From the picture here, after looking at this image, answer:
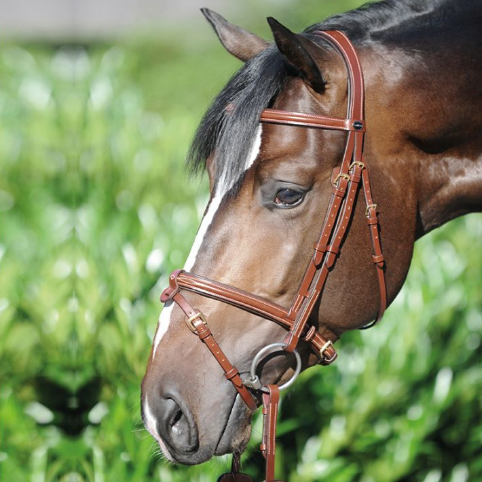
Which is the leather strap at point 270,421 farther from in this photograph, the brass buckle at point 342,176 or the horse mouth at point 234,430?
the brass buckle at point 342,176

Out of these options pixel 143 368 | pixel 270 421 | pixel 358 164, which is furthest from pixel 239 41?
pixel 143 368

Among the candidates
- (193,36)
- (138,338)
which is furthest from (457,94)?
(193,36)

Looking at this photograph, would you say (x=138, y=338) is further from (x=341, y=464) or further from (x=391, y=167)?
(x=391, y=167)

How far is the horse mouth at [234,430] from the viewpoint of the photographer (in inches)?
88.7

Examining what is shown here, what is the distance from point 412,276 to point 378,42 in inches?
106

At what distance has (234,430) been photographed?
2.26m

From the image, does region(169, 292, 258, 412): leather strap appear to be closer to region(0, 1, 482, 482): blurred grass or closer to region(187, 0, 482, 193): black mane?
region(187, 0, 482, 193): black mane

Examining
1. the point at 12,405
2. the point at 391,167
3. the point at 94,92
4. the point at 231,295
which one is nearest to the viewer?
the point at 231,295

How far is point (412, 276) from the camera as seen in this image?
191 inches

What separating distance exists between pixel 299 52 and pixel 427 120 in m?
0.52

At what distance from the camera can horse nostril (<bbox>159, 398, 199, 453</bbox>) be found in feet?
7.21

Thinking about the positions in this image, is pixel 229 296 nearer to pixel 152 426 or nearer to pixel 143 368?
pixel 152 426

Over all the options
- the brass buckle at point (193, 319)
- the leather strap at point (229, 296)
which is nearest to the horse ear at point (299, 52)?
the leather strap at point (229, 296)

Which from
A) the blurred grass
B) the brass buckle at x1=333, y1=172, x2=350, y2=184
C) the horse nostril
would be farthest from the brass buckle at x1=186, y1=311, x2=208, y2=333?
the blurred grass
